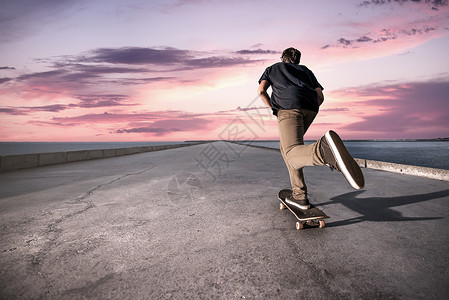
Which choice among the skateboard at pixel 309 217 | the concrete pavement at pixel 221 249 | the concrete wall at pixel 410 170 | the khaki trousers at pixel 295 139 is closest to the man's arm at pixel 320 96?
the khaki trousers at pixel 295 139

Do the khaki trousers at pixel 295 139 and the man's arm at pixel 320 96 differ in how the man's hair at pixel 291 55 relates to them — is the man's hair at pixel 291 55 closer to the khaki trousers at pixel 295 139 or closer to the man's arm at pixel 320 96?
the man's arm at pixel 320 96

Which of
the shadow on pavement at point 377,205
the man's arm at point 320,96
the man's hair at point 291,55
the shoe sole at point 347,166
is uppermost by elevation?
the man's hair at point 291,55

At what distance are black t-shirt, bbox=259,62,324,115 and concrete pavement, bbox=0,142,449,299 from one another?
4.38 ft

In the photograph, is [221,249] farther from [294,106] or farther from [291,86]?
[291,86]

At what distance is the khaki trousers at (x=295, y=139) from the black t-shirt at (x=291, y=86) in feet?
0.27

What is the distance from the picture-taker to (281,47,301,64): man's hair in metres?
2.77

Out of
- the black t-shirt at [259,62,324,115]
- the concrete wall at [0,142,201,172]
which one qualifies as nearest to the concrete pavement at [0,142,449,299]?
the black t-shirt at [259,62,324,115]

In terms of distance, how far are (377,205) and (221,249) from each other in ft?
8.16

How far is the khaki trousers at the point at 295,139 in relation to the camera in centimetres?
223

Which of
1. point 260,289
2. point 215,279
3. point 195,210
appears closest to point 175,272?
point 215,279

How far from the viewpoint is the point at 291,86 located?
2463 mm

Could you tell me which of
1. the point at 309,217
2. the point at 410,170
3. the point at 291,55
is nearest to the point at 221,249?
the point at 309,217

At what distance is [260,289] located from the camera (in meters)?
1.36

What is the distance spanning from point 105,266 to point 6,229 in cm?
162
